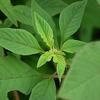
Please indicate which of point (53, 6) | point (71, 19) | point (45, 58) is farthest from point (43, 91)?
point (53, 6)

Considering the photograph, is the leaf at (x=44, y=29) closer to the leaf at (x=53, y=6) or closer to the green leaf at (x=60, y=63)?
the green leaf at (x=60, y=63)

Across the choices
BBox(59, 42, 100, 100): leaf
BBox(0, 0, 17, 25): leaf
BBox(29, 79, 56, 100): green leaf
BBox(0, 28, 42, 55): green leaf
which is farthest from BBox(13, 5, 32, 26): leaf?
BBox(59, 42, 100, 100): leaf

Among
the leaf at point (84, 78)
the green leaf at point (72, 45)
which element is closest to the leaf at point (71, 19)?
the green leaf at point (72, 45)

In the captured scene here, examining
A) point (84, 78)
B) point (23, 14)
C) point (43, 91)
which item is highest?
point (84, 78)

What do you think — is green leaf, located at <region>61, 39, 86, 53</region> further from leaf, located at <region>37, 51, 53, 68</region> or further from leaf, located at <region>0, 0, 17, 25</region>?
leaf, located at <region>0, 0, 17, 25</region>

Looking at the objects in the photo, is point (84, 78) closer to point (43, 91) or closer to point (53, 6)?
point (43, 91)

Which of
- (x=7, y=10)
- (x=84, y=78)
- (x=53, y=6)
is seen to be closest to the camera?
(x=84, y=78)
